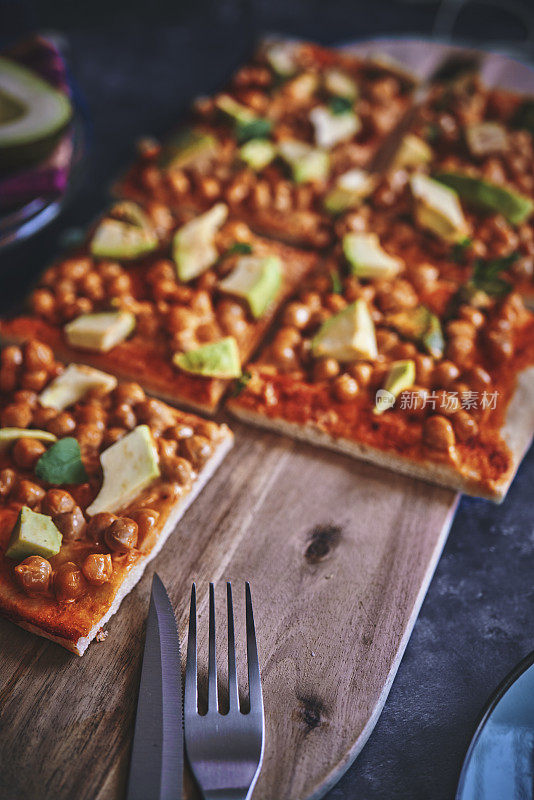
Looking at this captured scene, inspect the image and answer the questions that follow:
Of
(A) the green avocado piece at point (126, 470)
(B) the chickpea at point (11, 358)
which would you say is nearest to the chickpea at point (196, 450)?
(A) the green avocado piece at point (126, 470)

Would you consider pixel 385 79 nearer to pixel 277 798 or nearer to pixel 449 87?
pixel 449 87

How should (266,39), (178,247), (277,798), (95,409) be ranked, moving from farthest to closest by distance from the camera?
1. (266,39)
2. (178,247)
3. (95,409)
4. (277,798)

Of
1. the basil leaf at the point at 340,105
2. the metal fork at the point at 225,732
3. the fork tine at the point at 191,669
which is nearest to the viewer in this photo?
the metal fork at the point at 225,732

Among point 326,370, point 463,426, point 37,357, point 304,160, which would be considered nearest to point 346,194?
point 304,160

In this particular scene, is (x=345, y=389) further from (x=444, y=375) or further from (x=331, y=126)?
(x=331, y=126)

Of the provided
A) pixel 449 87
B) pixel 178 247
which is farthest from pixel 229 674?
pixel 449 87

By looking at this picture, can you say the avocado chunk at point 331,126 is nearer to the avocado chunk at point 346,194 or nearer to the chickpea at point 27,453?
the avocado chunk at point 346,194
